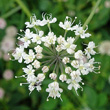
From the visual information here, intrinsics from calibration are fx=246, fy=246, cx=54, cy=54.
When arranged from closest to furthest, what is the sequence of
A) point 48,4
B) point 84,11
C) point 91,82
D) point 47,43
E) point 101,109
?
point 47,43 < point 101,109 < point 91,82 < point 48,4 < point 84,11

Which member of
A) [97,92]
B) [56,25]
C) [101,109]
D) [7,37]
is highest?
[7,37]

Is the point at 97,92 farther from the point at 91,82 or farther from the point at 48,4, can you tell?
the point at 48,4

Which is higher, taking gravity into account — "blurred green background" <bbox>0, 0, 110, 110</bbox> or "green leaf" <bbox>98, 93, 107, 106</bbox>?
"blurred green background" <bbox>0, 0, 110, 110</bbox>

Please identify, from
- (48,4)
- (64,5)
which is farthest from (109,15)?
(48,4)

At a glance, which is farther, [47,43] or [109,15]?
[109,15]

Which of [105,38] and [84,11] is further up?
[84,11]

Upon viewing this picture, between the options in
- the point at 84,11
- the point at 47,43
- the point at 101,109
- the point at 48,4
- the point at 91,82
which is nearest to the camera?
the point at 47,43

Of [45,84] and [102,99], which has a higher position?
[45,84]

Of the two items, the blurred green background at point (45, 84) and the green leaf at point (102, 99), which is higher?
the blurred green background at point (45, 84)
